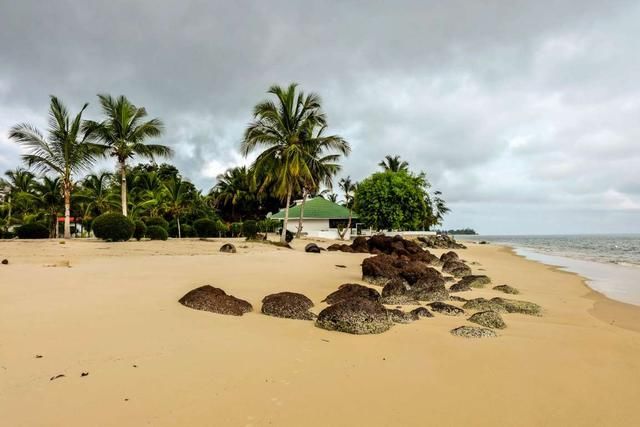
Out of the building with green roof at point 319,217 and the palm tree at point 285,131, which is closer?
the palm tree at point 285,131

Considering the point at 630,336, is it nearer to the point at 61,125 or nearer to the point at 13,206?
the point at 61,125

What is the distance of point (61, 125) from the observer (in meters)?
22.5

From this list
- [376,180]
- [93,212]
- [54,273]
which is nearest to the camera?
[54,273]

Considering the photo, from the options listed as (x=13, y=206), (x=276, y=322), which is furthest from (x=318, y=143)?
(x=13, y=206)

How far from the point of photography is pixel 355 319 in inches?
188

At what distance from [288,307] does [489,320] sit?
2.89 m

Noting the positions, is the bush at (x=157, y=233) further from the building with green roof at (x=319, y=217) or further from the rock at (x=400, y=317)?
the building with green roof at (x=319, y=217)

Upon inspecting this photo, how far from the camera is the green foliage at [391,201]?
3778cm

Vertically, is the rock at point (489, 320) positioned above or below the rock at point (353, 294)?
below

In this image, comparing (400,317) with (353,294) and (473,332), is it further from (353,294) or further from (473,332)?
(353,294)

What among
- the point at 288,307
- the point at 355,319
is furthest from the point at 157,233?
the point at 355,319

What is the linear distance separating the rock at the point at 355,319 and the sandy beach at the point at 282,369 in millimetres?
131

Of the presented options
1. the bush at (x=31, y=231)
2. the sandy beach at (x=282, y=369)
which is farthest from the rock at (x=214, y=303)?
the bush at (x=31, y=231)

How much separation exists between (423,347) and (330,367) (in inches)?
50.2
